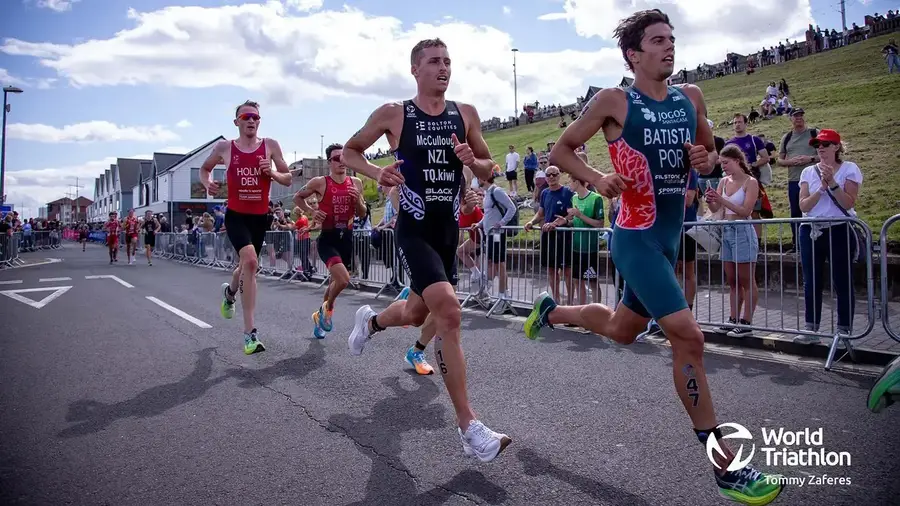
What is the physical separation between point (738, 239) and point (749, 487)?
4935 millimetres

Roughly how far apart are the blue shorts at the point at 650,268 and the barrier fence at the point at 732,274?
148 centimetres

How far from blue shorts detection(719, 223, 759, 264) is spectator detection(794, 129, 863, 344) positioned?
19.4 inches

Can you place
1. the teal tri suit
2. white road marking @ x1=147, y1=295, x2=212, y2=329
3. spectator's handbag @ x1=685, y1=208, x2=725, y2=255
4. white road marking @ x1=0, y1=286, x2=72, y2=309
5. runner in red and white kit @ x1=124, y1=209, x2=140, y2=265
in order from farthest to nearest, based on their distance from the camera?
runner in red and white kit @ x1=124, y1=209, x2=140, y2=265 < white road marking @ x1=0, y1=286, x2=72, y2=309 < white road marking @ x1=147, y1=295, x2=212, y2=329 < spectator's handbag @ x1=685, y1=208, x2=725, y2=255 < the teal tri suit

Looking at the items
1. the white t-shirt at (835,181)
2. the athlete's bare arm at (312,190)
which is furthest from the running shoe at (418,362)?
the white t-shirt at (835,181)

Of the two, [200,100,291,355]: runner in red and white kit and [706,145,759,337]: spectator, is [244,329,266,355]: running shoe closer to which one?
[200,100,291,355]: runner in red and white kit

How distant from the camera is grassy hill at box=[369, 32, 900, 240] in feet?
51.2

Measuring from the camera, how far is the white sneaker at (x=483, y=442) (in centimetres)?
327

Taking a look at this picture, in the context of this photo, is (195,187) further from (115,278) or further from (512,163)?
(115,278)

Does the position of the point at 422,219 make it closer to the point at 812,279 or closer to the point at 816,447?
the point at 816,447

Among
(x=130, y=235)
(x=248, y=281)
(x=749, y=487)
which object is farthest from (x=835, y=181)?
(x=130, y=235)

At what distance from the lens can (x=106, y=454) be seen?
12.0 ft

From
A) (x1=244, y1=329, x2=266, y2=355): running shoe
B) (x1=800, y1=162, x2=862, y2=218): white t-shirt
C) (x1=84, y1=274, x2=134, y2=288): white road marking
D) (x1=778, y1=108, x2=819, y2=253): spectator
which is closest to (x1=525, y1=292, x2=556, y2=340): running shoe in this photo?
(x1=244, y1=329, x2=266, y2=355): running shoe

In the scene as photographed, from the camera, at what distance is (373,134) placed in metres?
4.32

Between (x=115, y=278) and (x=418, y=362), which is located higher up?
(x=115, y=278)
